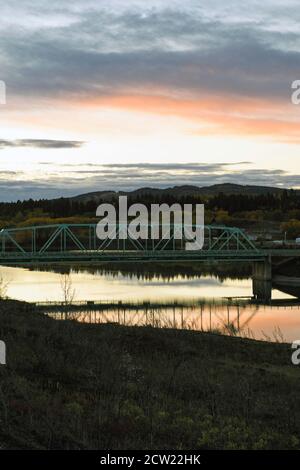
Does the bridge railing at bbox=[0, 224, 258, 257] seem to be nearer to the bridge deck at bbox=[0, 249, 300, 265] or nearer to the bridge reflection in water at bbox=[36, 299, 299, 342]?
the bridge deck at bbox=[0, 249, 300, 265]

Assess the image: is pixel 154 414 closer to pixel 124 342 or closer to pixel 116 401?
pixel 116 401

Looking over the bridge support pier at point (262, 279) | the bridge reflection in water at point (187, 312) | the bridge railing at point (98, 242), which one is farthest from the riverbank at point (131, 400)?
the bridge support pier at point (262, 279)

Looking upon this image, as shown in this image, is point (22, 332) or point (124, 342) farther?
point (124, 342)

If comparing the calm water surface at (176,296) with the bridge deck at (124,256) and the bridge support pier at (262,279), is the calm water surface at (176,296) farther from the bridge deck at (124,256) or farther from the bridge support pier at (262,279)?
the bridge deck at (124,256)

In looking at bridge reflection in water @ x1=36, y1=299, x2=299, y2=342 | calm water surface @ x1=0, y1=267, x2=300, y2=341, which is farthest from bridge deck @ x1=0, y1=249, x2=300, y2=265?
bridge reflection in water @ x1=36, y1=299, x2=299, y2=342

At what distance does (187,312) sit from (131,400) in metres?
40.2

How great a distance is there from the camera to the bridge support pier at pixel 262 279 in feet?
242

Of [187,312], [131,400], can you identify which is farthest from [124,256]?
[131,400]

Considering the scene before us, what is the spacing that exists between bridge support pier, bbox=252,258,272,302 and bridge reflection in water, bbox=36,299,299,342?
8.03 metres

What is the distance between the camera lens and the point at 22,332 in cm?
2173

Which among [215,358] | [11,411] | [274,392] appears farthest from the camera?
[215,358]

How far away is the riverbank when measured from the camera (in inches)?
444
